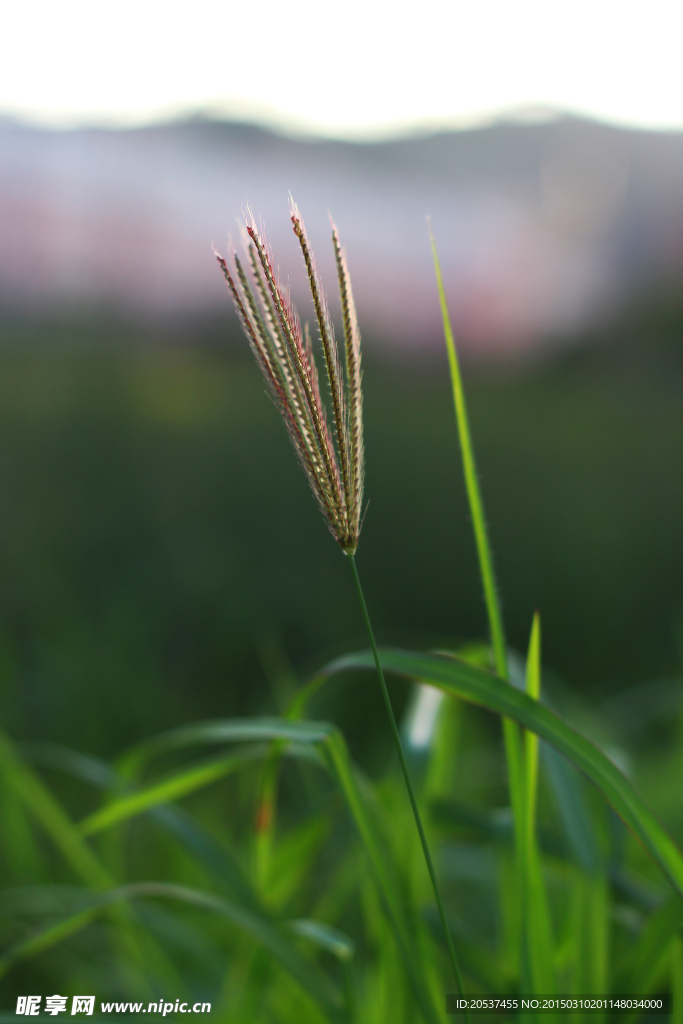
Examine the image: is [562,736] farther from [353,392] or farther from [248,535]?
[248,535]

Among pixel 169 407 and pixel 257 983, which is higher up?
pixel 169 407

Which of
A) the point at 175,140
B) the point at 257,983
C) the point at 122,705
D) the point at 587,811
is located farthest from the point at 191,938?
the point at 175,140

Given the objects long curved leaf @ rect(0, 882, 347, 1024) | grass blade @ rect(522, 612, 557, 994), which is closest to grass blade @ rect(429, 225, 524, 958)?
grass blade @ rect(522, 612, 557, 994)

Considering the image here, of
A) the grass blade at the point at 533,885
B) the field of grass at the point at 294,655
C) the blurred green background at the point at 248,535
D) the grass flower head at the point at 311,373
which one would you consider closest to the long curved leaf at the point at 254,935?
the field of grass at the point at 294,655

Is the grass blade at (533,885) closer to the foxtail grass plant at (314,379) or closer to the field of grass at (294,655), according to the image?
the field of grass at (294,655)

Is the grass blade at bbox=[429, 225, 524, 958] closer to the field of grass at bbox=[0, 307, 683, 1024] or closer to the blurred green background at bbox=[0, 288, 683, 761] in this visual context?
the field of grass at bbox=[0, 307, 683, 1024]

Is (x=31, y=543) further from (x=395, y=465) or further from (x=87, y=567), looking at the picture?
(x=395, y=465)

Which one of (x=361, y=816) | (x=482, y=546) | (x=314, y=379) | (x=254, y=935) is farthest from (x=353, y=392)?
(x=254, y=935)
